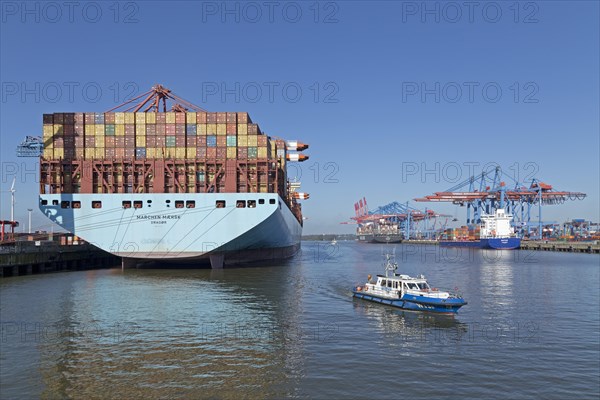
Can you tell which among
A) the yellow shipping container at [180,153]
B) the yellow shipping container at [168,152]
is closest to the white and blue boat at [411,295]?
the yellow shipping container at [180,153]

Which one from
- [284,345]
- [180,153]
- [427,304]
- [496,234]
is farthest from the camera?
[496,234]

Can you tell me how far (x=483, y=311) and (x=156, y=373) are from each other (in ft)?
83.1

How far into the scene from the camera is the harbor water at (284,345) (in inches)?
713

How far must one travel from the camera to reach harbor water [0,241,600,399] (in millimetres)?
18109

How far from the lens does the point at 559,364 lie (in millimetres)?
21500

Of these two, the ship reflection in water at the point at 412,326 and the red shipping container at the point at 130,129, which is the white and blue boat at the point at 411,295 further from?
the red shipping container at the point at 130,129

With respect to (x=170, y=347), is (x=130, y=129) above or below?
above

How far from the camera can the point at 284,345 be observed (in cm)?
2392

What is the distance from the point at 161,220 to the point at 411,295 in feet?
106

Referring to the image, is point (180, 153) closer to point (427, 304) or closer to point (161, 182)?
point (161, 182)

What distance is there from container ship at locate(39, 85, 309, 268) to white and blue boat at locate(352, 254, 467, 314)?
68.0ft

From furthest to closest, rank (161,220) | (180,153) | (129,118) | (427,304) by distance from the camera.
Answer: (129,118) → (180,153) → (161,220) → (427,304)

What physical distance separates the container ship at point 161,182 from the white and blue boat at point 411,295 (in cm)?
2073

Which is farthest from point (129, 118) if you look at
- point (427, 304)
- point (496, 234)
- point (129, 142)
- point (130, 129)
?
point (496, 234)
